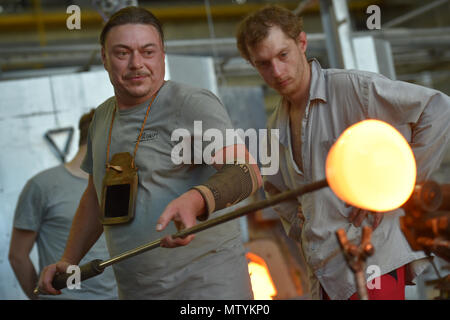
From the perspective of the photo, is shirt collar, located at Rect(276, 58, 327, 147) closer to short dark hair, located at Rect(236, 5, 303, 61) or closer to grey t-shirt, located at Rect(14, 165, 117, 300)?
short dark hair, located at Rect(236, 5, 303, 61)

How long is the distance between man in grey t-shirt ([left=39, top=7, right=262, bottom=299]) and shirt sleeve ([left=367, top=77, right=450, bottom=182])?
0.53 metres

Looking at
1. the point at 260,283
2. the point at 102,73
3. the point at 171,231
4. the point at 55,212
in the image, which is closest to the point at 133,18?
the point at 171,231

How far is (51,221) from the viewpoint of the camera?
2584mm

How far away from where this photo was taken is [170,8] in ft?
24.9

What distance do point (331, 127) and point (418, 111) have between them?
0.88ft

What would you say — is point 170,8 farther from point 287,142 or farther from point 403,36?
point 287,142

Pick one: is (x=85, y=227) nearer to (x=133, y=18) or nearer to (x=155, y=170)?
(x=155, y=170)

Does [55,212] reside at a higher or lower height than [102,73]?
lower

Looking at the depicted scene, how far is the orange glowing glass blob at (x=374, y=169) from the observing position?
2.29 feet

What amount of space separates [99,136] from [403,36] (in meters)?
4.64

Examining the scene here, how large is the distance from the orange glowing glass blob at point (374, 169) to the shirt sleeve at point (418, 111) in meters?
0.93

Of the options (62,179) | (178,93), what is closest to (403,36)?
(62,179)

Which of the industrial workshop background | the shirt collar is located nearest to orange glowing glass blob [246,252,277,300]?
the industrial workshop background

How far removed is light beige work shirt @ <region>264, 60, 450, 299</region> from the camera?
5.23 ft
